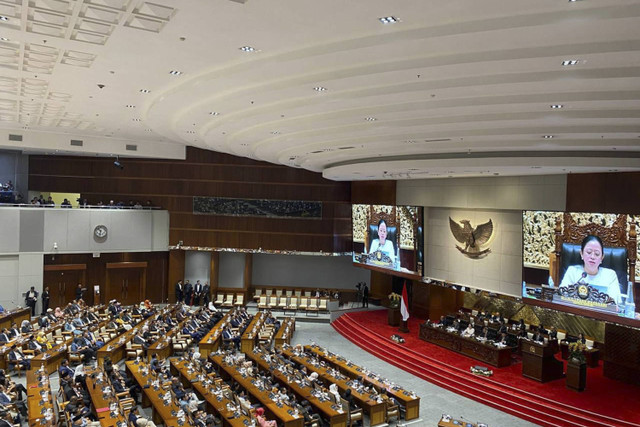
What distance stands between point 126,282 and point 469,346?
17.1 metres

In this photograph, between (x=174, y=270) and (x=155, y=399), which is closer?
(x=155, y=399)

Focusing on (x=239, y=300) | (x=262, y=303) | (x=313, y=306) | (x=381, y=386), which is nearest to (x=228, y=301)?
(x=239, y=300)

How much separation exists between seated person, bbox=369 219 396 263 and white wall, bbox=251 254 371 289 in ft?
13.8

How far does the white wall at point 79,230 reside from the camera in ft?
72.3

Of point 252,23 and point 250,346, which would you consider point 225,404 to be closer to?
point 250,346

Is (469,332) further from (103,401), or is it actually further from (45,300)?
(45,300)

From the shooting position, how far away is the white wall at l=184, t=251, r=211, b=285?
87.1 ft

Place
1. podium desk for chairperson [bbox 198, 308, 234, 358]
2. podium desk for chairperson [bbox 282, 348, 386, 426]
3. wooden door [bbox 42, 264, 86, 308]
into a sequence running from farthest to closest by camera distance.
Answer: wooden door [bbox 42, 264, 86, 308]
podium desk for chairperson [bbox 198, 308, 234, 358]
podium desk for chairperson [bbox 282, 348, 386, 426]

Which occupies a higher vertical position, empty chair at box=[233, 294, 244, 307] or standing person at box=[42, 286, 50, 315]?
standing person at box=[42, 286, 50, 315]

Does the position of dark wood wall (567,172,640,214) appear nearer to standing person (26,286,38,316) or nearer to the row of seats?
the row of seats

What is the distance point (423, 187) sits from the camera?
20.2 meters

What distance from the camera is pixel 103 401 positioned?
10.9 meters

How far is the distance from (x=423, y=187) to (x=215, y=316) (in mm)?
10177

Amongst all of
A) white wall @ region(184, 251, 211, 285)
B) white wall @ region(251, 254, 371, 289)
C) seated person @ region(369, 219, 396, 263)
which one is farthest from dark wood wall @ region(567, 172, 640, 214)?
white wall @ region(184, 251, 211, 285)
